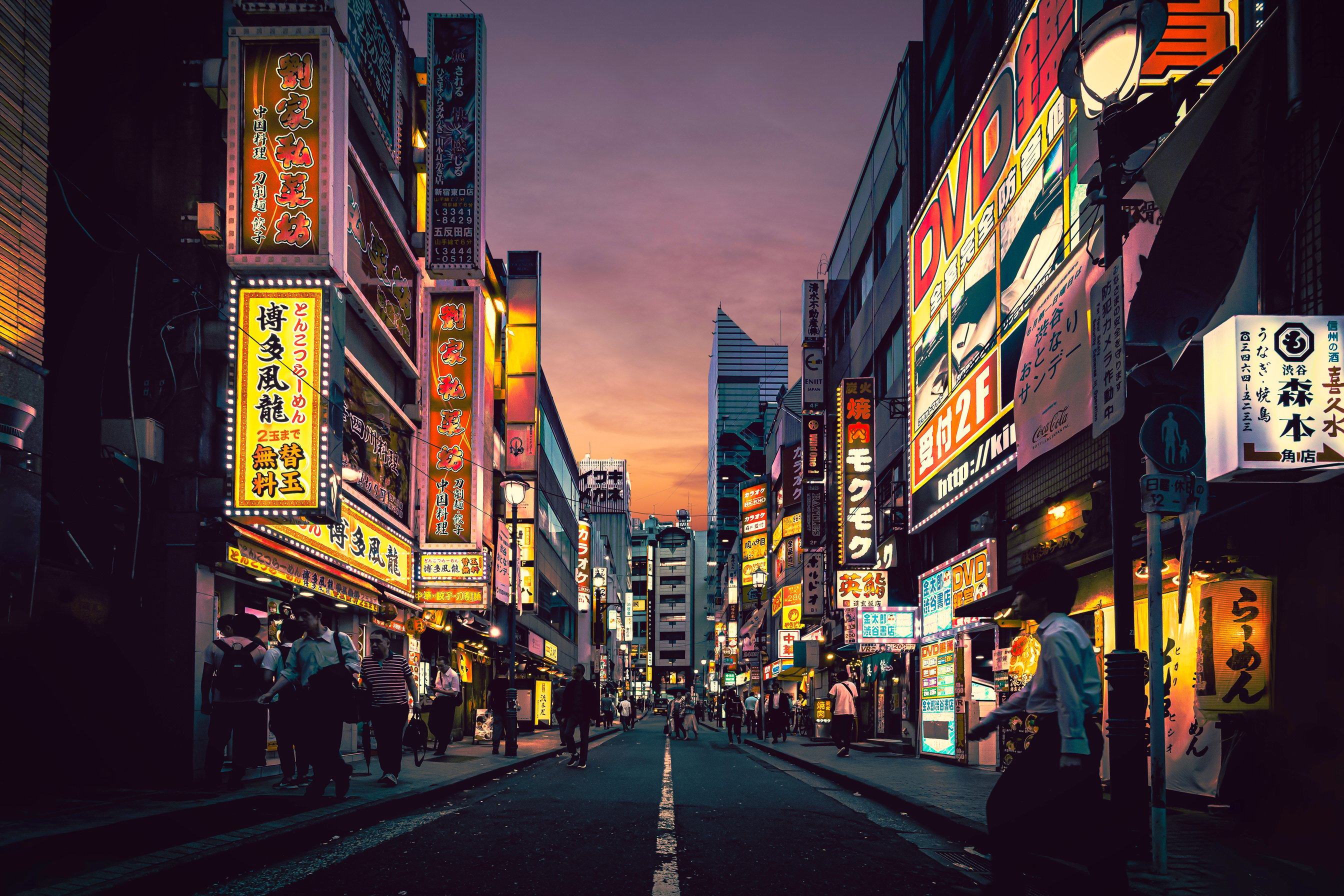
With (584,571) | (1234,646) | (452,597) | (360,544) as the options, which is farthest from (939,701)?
(584,571)

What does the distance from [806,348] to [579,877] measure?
1465 inches

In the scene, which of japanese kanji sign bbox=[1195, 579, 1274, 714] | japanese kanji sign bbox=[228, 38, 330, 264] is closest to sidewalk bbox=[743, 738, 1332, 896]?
japanese kanji sign bbox=[1195, 579, 1274, 714]

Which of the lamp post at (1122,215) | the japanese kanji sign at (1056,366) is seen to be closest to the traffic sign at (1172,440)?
the lamp post at (1122,215)

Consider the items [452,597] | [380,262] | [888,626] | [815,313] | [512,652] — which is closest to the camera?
[380,262]

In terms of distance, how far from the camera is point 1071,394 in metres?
13.9

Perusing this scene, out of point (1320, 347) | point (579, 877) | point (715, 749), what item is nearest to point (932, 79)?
point (715, 749)

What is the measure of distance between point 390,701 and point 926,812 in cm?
652

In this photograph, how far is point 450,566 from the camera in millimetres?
26344

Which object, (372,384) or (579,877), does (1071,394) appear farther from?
(372,384)

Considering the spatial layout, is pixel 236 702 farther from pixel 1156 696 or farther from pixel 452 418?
pixel 452 418

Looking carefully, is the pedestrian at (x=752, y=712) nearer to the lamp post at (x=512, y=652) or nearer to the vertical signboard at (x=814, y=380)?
the vertical signboard at (x=814, y=380)

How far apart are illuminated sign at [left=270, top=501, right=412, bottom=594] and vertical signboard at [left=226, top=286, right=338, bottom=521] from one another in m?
1.02

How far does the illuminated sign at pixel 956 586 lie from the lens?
19109mm

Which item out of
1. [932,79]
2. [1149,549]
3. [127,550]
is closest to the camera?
[1149,549]
